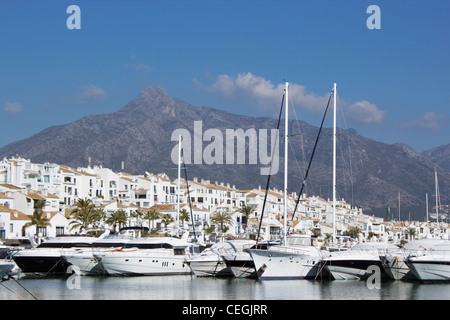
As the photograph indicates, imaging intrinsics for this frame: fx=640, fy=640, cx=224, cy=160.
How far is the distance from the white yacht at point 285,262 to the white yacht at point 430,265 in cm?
705

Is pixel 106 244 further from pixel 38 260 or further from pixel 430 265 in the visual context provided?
pixel 430 265

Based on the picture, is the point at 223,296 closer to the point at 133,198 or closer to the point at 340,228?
the point at 133,198

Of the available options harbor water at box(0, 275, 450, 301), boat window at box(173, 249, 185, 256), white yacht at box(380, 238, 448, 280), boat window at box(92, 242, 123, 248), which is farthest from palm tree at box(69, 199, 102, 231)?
white yacht at box(380, 238, 448, 280)

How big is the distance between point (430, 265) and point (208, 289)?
52.3ft

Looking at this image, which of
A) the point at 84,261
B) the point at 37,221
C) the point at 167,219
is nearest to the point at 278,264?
the point at 84,261

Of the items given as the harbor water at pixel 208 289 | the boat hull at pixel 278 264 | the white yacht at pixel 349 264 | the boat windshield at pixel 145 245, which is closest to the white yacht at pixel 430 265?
the harbor water at pixel 208 289

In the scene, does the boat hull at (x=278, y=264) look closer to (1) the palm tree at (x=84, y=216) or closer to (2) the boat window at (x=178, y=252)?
(2) the boat window at (x=178, y=252)

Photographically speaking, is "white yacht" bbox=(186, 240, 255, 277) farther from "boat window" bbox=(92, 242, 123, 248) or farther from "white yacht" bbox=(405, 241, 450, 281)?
"white yacht" bbox=(405, 241, 450, 281)

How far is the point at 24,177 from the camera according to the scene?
103750mm

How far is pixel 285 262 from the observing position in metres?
47.0

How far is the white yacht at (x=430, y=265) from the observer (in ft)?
148

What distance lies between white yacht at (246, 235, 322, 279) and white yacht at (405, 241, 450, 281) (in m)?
7.05
